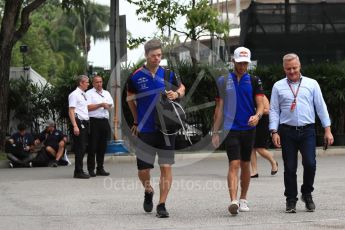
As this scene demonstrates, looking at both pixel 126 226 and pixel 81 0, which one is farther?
pixel 81 0

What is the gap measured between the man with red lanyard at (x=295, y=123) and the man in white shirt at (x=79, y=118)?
18.1ft

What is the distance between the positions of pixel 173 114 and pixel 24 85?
40.3 feet

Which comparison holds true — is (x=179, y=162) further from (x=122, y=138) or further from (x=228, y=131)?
(x=228, y=131)

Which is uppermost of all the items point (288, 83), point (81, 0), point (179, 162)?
point (81, 0)

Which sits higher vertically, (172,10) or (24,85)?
(172,10)

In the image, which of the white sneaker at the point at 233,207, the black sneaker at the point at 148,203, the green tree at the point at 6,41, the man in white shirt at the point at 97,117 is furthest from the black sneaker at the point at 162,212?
the green tree at the point at 6,41

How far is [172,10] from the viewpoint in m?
23.7

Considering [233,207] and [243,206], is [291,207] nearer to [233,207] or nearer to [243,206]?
[243,206]

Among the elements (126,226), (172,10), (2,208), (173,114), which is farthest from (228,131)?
(172,10)

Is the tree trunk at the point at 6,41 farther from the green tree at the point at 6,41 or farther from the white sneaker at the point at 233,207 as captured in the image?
the white sneaker at the point at 233,207

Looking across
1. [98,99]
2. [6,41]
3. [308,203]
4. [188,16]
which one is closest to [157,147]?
[308,203]

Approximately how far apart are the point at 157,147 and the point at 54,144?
8676 mm

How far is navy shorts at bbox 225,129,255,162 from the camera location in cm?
912

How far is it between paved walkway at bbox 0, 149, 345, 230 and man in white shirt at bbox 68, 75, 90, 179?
0.40m
